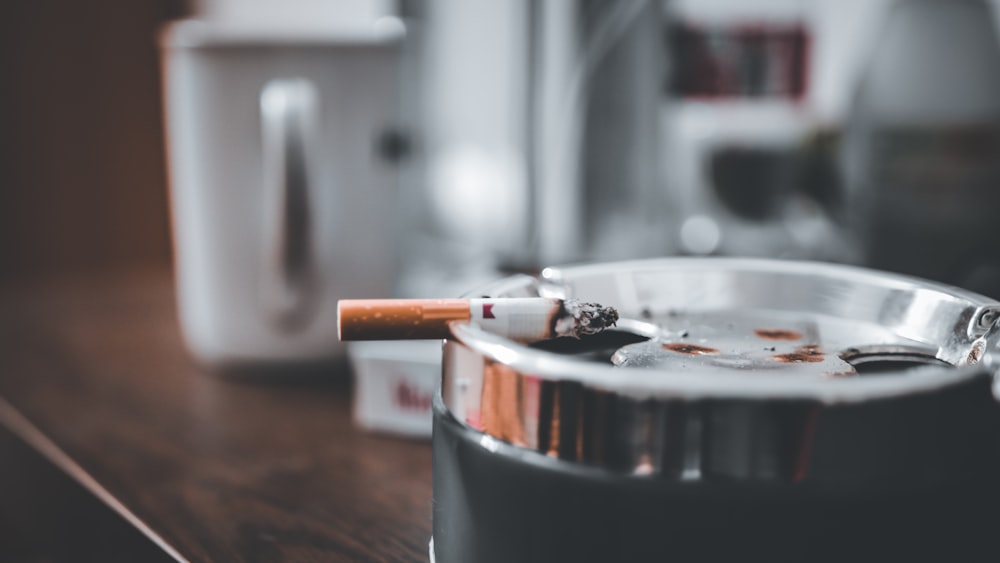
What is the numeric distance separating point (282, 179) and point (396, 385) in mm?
197

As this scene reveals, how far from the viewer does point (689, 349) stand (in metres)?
0.33

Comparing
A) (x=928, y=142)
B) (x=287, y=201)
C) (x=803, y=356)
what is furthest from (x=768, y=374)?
(x=928, y=142)

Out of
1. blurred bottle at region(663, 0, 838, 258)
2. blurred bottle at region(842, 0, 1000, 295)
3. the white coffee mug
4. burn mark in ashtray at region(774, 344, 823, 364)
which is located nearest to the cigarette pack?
the white coffee mug

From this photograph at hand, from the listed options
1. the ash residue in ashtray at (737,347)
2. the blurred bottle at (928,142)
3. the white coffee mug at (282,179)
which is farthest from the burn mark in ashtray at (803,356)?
the blurred bottle at (928,142)

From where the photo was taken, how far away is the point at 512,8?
922 mm

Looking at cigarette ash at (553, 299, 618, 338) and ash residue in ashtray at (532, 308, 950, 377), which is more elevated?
cigarette ash at (553, 299, 618, 338)

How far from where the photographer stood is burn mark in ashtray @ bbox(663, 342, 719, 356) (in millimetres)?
323

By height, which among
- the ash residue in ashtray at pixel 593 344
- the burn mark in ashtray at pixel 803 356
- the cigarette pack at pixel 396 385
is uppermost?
the burn mark in ashtray at pixel 803 356

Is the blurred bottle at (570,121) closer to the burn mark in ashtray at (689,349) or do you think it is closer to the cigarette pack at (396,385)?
the cigarette pack at (396,385)

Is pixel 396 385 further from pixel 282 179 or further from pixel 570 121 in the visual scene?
pixel 570 121

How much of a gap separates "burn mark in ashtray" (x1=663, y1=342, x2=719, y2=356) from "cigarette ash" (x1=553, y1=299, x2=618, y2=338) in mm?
24

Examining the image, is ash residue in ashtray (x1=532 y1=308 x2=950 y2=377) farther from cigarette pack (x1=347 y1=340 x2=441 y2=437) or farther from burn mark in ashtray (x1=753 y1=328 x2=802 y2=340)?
cigarette pack (x1=347 y1=340 x2=441 y2=437)

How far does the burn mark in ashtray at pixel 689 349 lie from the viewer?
323 mm

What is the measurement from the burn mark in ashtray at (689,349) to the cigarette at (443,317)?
1.8 inches
